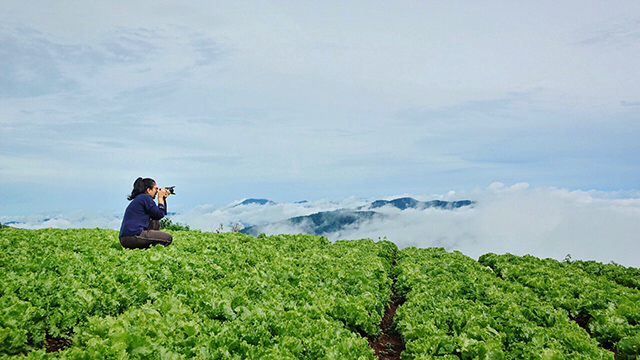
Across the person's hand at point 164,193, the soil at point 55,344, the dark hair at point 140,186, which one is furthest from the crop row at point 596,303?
the dark hair at point 140,186

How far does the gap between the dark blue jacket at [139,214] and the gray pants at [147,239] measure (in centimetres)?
18

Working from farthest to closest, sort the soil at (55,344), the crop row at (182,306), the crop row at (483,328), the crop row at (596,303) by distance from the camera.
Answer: the crop row at (596,303)
the crop row at (483,328)
the soil at (55,344)
the crop row at (182,306)

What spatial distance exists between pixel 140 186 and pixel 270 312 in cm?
826

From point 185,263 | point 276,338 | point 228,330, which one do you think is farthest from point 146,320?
point 185,263

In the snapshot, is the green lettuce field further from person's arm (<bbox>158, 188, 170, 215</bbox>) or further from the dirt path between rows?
person's arm (<bbox>158, 188, 170, 215</bbox>)

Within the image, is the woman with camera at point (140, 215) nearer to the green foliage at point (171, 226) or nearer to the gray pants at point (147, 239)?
the gray pants at point (147, 239)

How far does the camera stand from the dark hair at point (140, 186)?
13695 mm

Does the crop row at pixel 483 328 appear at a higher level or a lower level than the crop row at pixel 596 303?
higher

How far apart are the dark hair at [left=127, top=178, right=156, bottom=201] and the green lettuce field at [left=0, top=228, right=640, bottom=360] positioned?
6.79 ft

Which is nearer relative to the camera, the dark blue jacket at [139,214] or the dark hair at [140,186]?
the dark blue jacket at [139,214]

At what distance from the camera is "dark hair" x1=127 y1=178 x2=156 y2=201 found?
13695mm

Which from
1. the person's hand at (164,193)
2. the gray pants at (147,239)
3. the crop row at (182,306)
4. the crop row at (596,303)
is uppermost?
the person's hand at (164,193)

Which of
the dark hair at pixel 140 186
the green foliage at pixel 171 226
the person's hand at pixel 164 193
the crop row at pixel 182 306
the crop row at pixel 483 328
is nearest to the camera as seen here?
the crop row at pixel 182 306

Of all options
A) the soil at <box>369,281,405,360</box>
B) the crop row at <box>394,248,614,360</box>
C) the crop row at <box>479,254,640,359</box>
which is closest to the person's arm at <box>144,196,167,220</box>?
the soil at <box>369,281,405,360</box>
